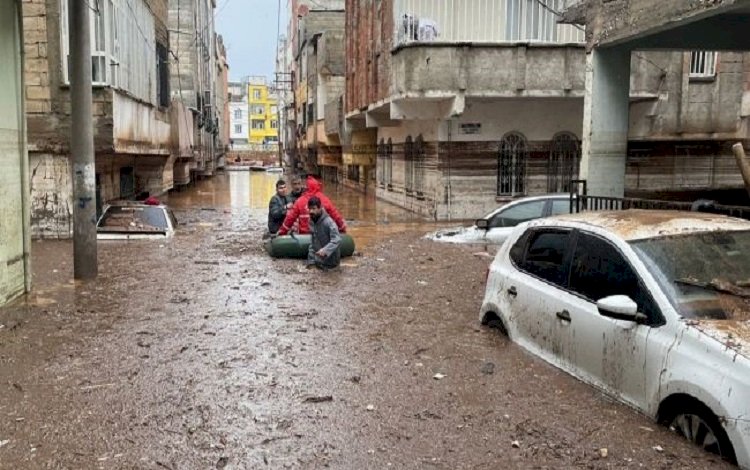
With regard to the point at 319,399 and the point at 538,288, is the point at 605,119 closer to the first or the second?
the point at 538,288

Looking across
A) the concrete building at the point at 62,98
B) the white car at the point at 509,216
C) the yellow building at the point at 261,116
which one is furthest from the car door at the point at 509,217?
the yellow building at the point at 261,116

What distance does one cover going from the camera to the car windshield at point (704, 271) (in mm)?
4520

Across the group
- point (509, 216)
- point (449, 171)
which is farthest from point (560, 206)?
point (449, 171)

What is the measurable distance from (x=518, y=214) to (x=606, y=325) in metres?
8.80

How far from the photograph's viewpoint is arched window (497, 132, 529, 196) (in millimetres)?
20547

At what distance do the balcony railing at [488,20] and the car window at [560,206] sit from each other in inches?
316

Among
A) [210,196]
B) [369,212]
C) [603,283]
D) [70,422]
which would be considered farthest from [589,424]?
[210,196]

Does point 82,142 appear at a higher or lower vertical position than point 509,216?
higher

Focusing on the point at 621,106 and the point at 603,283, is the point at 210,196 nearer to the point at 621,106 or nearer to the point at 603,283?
the point at 621,106

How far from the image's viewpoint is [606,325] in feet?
16.4

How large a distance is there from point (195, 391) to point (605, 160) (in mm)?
7344

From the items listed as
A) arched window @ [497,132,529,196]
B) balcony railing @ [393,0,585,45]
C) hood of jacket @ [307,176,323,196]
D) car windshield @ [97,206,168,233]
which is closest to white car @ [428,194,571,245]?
hood of jacket @ [307,176,323,196]

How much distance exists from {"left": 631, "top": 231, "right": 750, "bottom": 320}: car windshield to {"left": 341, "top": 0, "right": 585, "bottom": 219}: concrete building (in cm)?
1374

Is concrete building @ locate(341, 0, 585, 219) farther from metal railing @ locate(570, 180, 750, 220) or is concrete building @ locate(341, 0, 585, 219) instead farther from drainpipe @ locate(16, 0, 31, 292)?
drainpipe @ locate(16, 0, 31, 292)
